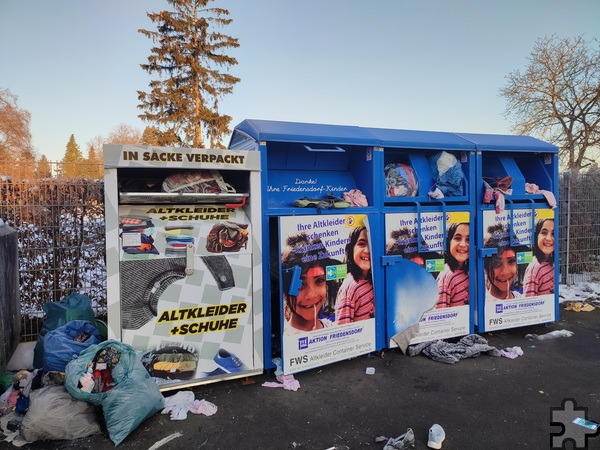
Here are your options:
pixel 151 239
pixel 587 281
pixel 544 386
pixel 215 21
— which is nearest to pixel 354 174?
pixel 151 239

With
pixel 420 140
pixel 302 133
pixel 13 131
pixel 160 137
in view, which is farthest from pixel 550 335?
pixel 13 131

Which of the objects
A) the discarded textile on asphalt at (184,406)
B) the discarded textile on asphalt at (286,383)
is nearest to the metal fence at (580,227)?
the discarded textile on asphalt at (286,383)

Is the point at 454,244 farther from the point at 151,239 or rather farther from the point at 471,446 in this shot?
the point at 151,239

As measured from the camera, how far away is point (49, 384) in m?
2.81

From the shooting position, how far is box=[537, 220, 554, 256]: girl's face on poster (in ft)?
15.2

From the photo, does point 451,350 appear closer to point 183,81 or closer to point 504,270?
point 504,270

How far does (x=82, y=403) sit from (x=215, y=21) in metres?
18.5

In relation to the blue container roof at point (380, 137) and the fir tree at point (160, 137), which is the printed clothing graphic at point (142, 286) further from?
the fir tree at point (160, 137)

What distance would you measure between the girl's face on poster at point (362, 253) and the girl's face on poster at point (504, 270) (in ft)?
5.52

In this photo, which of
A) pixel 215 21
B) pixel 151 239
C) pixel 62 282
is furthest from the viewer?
pixel 215 21

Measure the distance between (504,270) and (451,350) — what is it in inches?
48.7

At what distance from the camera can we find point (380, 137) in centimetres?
403

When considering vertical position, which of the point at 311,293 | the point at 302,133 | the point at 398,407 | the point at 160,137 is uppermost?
the point at 160,137

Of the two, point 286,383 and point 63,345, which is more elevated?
point 63,345
